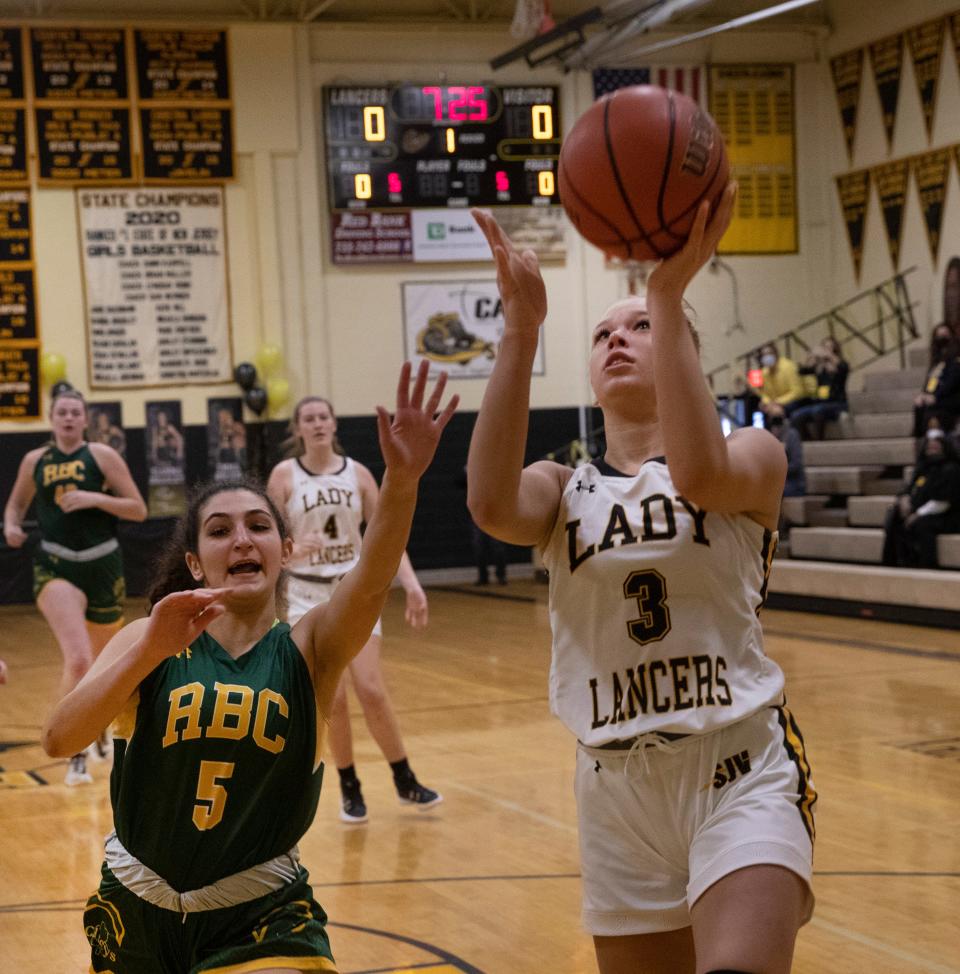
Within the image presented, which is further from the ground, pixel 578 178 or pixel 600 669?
pixel 578 178

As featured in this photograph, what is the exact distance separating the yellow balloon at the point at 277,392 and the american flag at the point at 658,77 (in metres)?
4.95

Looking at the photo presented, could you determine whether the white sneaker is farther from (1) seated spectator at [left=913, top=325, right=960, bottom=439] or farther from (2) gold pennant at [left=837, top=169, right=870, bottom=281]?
(2) gold pennant at [left=837, top=169, right=870, bottom=281]

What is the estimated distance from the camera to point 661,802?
8.43 feet

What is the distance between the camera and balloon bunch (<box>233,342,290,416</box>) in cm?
1580

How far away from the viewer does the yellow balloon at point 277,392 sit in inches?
620

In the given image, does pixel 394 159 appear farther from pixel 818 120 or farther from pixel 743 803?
pixel 743 803

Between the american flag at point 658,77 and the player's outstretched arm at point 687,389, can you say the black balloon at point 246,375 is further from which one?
the player's outstretched arm at point 687,389

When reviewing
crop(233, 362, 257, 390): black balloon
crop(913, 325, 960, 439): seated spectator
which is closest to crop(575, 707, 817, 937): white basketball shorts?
crop(913, 325, 960, 439): seated spectator

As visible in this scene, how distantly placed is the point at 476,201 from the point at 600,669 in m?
14.3

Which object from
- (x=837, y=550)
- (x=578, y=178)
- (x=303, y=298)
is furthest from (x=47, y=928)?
(x=303, y=298)

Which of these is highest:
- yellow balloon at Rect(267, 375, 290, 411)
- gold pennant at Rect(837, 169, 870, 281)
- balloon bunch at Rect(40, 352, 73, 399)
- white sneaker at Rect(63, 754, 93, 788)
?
gold pennant at Rect(837, 169, 870, 281)

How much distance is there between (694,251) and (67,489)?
5.28 m

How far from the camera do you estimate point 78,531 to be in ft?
23.5

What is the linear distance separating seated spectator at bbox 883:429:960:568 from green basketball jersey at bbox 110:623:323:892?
10089 millimetres
